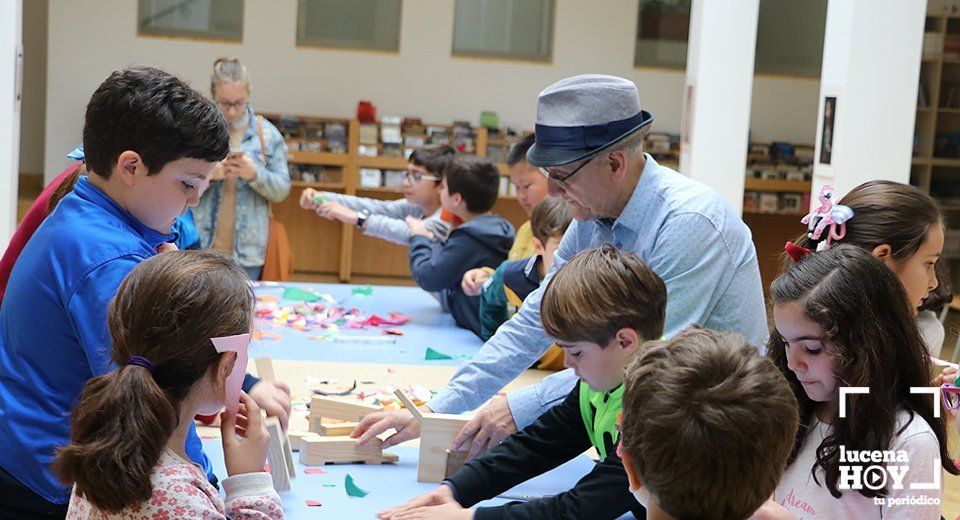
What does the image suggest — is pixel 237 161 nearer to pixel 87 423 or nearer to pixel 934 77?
pixel 87 423

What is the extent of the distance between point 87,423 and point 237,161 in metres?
4.01

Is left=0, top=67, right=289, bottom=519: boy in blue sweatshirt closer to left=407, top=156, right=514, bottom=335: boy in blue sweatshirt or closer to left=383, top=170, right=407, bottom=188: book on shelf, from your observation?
left=407, top=156, right=514, bottom=335: boy in blue sweatshirt

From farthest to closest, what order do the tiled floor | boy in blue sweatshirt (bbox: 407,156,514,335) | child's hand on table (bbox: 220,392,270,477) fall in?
the tiled floor < boy in blue sweatshirt (bbox: 407,156,514,335) < child's hand on table (bbox: 220,392,270,477)

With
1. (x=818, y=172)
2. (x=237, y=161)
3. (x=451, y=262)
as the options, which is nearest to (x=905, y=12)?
(x=818, y=172)

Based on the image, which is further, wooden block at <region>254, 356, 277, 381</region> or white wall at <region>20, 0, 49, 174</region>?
white wall at <region>20, 0, 49, 174</region>

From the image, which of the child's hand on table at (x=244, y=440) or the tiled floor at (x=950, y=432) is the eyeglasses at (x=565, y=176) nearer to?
the child's hand on table at (x=244, y=440)

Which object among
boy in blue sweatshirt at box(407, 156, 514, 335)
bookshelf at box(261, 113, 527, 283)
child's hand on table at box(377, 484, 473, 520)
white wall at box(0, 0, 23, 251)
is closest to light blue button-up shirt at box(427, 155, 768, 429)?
child's hand on table at box(377, 484, 473, 520)

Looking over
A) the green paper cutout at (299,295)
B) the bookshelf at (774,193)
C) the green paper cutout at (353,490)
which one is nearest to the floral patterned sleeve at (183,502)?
the green paper cutout at (353,490)

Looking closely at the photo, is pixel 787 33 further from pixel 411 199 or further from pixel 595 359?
pixel 595 359

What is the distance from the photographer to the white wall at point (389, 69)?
423 inches

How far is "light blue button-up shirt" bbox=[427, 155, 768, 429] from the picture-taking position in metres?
2.67

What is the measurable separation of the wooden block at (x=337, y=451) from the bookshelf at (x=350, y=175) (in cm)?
775

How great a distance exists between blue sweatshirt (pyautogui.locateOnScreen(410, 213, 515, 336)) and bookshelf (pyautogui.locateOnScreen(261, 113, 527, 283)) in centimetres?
553

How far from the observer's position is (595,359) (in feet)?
7.67
